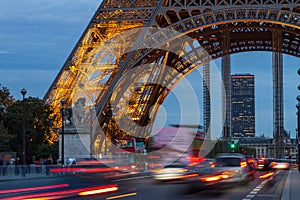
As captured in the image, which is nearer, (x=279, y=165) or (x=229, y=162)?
(x=229, y=162)

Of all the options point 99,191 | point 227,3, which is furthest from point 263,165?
point 99,191

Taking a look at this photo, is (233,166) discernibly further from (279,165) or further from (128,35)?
(279,165)

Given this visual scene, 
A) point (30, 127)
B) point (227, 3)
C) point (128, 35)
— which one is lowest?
point (30, 127)

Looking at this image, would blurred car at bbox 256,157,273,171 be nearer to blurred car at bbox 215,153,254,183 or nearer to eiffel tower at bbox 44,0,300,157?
eiffel tower at bbox 44,0,300,157

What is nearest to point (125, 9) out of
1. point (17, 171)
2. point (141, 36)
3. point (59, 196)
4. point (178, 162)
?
point (141, 36)

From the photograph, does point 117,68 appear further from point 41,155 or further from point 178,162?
point 178,162

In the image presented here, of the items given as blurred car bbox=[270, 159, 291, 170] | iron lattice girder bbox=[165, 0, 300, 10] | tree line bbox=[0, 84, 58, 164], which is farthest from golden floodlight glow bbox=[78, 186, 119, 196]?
blurred car bbox=[270, 159, 291, 170]

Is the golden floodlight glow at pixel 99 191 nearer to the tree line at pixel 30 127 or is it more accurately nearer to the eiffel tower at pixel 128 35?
the eiffel tower at pixel 128 35

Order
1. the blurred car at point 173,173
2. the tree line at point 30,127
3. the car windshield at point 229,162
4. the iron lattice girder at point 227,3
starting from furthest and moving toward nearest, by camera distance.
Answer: the tree line at point 30,127 → the iron lattice girder at point 227,3 → the car windshield at point 229,162 → the blurred car at point 173,173

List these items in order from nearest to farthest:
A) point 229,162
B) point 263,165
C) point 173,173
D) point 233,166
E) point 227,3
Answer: point 173,173 < point 233,166 < point 229,162 < point 227,3 < point 263,165

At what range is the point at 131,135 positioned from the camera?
71250 mm

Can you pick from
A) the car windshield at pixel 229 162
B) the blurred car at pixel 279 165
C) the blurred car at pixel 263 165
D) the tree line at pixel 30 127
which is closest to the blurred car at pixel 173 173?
the car windshield at pixel 229 162

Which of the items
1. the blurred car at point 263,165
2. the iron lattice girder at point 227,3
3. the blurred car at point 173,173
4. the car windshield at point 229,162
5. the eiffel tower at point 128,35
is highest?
the iron lattice girder at point 227,3

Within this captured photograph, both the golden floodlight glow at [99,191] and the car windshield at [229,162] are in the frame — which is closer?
the golden floodlight glow at [99,191]
